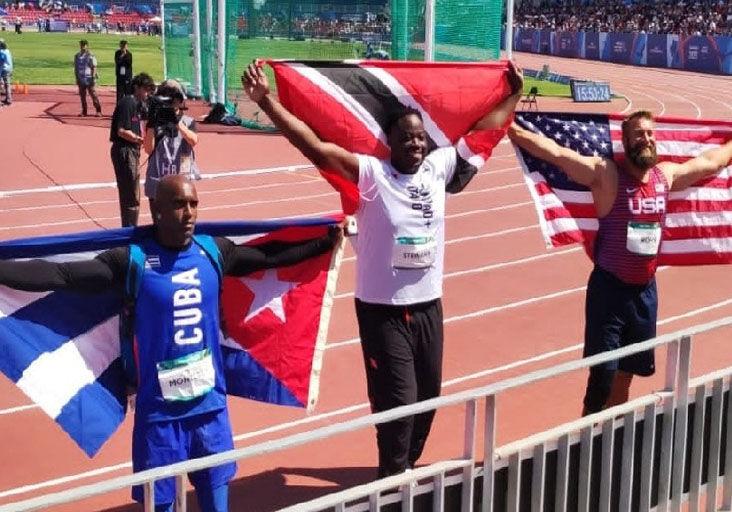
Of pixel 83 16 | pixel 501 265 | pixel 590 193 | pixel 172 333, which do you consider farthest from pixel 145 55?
pixel 172 333

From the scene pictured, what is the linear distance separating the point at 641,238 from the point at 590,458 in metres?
1.74

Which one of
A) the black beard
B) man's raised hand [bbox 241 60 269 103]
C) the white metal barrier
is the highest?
man's raised hand [bbox 241 60 269 103]

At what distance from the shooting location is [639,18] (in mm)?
58625

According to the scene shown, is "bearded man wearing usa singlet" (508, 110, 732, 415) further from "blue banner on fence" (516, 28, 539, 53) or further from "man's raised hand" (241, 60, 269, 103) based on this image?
"blue banner on fence" (516, 28, 539, 53)

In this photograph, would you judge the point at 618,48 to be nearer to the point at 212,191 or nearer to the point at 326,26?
the point at 326,26

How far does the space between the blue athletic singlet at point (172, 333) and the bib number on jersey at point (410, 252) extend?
43.3 inches

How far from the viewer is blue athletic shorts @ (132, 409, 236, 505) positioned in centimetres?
413

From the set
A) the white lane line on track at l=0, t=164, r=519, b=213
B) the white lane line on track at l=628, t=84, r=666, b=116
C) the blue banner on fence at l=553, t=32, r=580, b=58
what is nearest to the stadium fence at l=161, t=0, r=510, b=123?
the white lane line on track at l=0, t=164, r=519, b=213

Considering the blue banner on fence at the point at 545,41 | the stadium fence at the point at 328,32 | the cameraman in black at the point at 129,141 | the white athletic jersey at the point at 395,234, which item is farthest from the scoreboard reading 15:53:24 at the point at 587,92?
the blue banner on fence at the point at 545,41

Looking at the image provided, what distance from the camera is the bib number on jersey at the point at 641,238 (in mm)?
5672

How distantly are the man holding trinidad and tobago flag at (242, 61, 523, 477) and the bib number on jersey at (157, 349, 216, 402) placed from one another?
106 cm

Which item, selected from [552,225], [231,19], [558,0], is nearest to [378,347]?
[552,225]

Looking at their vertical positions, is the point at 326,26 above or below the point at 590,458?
above

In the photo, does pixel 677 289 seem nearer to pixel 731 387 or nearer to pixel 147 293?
pixel 731 387
